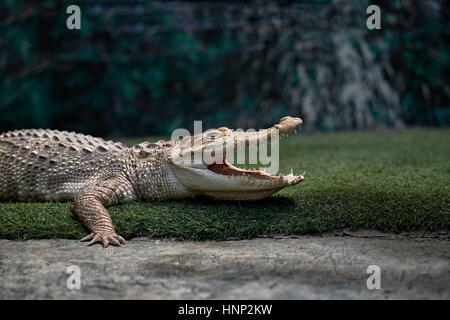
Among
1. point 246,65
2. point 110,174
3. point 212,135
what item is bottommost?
point 110,174

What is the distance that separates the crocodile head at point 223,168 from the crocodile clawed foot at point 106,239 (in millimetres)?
685

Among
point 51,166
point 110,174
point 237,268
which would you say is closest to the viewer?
point 237,268

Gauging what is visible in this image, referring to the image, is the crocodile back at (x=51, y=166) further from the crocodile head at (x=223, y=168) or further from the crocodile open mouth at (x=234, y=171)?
the crocodile open mouth at (x=234, y=171)

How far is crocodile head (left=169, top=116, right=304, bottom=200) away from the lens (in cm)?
289

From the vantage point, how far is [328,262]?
7.02ft

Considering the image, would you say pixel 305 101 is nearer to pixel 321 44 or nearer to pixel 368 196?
pixel 321 44

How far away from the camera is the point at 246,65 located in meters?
8.90

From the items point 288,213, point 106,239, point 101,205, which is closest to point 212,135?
point 288,213

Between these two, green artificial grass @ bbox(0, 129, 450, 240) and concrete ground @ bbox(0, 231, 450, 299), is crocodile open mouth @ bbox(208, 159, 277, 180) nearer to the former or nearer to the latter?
green artificial grass @ bbox(0, 129, 450, 240)

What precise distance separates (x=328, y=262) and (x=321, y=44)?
720 cm

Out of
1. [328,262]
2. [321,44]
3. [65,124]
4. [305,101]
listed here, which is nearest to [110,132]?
[65,124]

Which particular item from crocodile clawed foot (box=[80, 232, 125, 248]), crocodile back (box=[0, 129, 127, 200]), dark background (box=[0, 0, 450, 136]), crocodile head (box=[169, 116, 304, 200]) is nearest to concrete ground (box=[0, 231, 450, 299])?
crocodile clawed foot (box=[80, 232, 125, 248])

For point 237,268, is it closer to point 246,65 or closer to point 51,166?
point 51,166

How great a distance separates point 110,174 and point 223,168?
2.65ft
